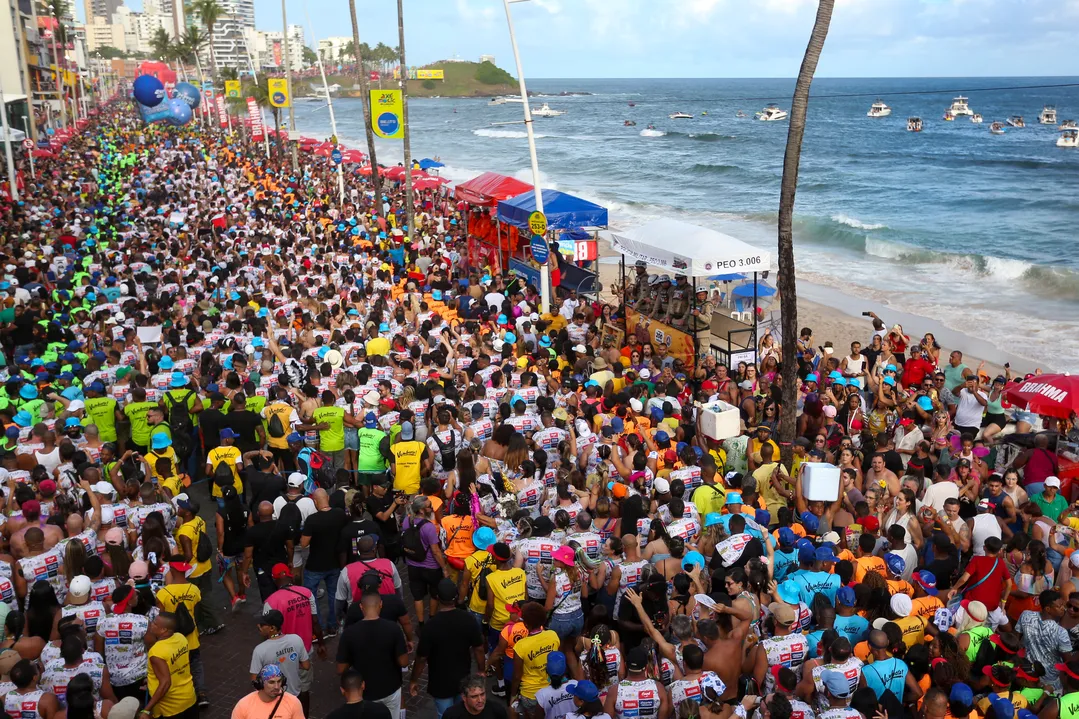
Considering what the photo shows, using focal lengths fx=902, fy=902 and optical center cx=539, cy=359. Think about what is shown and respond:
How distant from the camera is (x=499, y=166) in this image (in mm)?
68625

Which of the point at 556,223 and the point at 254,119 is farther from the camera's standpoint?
the point at 254,119

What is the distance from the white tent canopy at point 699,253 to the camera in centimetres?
1268

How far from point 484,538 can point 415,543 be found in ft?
2.30

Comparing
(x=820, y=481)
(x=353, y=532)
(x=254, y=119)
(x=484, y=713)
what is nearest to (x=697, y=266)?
(x=820, y=481)

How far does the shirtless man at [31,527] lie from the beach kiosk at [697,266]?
8459 mm

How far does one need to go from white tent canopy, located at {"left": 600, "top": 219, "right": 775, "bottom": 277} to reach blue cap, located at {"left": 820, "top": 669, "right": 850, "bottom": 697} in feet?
25.9

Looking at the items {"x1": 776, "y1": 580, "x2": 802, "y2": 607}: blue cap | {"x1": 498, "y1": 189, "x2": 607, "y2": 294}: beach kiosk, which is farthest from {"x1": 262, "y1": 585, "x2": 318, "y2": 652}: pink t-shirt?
{"x1": 498, "y1": 189, "x2": 607, "y2": 294}: beach kiosk

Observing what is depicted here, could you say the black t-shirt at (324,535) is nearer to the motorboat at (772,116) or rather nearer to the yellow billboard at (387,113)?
the yellow billboard at (387,113)

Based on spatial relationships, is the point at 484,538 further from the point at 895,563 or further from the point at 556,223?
the point at 556,223

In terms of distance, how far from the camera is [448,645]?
612 centimetres

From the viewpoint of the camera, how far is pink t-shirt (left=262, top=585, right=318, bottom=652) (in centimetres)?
639

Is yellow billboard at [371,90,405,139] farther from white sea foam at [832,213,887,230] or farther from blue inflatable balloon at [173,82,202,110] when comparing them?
blue inflatable balloon at [173,82,202,110]

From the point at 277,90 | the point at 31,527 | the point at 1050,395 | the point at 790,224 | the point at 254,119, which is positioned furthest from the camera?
the point at 254,119

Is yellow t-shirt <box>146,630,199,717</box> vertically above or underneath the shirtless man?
underneath
